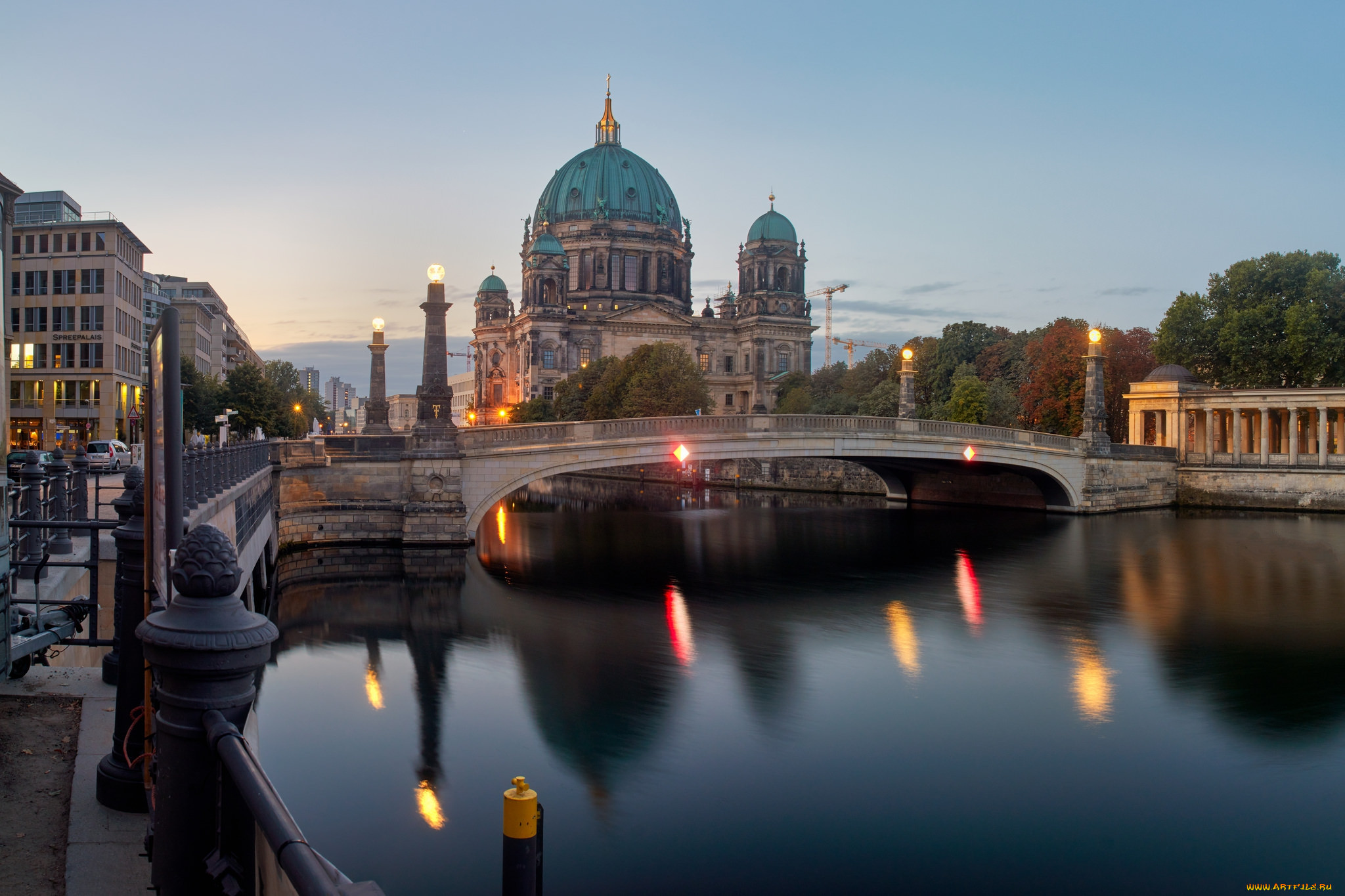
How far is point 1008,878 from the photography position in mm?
9172

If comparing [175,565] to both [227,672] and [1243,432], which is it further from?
[1243,432]

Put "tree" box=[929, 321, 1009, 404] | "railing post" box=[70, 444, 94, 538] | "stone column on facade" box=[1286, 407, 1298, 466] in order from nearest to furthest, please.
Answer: "railing post" box=[70, 444, 94, 538] < "stone column on facade" box=[1286, 407, 1298, 466] < "tree" box=[929, 321, 1009, 404]

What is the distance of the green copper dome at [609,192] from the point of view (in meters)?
91.8

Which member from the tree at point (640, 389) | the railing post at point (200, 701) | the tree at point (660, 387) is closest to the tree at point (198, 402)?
the tree at point (640, 389)

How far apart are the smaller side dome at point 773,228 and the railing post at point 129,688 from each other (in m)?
87.8

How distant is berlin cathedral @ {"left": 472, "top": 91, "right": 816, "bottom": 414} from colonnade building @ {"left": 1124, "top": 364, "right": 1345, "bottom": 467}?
4046 cm

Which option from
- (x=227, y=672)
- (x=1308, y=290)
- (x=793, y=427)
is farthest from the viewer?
(x=1308, y=290)

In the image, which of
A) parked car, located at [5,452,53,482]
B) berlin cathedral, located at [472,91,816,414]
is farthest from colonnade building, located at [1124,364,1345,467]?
parked car, located at [5,452,53,482]

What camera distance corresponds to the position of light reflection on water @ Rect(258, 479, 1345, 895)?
380 inches

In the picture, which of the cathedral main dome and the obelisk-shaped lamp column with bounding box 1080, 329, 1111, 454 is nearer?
the obelisk-shaped lamp column with bounding box 1080, 329, 1111, 454

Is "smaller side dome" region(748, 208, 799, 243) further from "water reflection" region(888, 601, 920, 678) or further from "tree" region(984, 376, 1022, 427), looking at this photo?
"water reflection" region(888, 601, 920, 678)

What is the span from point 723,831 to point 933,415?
174 feet

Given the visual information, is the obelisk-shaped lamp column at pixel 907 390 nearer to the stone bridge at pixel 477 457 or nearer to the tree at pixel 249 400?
the stone bridge at pixel 477 457

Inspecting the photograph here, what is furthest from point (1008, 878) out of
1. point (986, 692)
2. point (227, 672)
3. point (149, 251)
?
point (149, 251)
